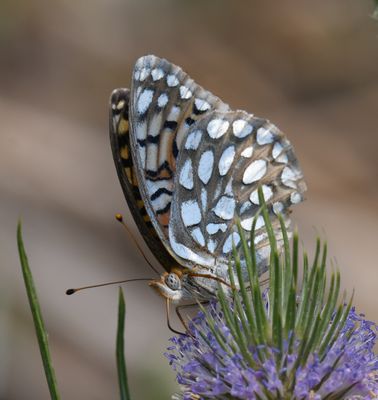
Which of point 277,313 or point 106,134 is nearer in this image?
point 277,313

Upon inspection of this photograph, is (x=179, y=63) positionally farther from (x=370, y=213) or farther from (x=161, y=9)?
(x=370, y=213)

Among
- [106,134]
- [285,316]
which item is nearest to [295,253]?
[285,316]

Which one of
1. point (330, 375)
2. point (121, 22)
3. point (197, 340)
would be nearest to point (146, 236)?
point (197, 340)

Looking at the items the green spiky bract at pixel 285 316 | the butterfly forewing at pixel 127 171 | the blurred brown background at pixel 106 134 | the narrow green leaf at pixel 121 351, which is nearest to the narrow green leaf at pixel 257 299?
the green spiky bract at pixel 285 316

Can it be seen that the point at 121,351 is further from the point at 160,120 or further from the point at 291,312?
the point at 160,120

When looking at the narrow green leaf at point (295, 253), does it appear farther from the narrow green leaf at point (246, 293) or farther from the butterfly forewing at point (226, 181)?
the butterfly forewing at point (226, 181)

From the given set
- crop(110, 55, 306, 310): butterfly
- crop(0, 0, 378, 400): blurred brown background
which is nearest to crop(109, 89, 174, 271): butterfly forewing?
crop(110, 55, 306, 310): butterfly

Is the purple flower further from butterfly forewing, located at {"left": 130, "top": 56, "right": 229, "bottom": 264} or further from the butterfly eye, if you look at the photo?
butterfly forewing, located at {"left": 130, "top": 56, "right": 229, "bottom": 264}
